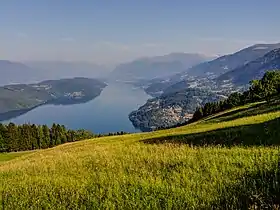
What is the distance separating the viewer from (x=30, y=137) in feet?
447

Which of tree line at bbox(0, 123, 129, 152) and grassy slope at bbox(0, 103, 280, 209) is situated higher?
grassy slope at bbox(0, 103, 280, 209)

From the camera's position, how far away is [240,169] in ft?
31.4

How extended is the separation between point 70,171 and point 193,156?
15.0 ft

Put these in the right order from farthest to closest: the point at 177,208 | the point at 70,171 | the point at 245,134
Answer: the point at 245,134, the point at 70,171, the point at 177,208

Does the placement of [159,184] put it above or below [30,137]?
above

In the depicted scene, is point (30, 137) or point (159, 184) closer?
point (159, 184)

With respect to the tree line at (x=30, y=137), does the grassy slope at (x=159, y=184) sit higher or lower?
higher

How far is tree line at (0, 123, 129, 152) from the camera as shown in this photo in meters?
130

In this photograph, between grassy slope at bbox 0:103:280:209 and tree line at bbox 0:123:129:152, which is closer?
grassy slope at bbox 0:103:280:209

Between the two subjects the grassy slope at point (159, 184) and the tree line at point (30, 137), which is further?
the tree line at point (30, 137)

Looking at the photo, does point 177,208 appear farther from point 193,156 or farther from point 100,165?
point 100,165

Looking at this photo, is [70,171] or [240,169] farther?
[70,171]

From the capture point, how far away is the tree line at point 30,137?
130375 mm

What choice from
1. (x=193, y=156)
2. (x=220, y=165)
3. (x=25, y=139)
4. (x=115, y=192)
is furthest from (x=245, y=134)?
(x=25, y=139)
